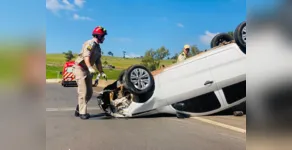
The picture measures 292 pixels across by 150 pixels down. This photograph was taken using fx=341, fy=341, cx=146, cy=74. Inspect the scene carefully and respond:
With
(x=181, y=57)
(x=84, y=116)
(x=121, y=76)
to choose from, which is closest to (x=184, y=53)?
(x=181, y=57)

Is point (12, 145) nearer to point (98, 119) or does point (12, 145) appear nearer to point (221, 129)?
point (98, 119)

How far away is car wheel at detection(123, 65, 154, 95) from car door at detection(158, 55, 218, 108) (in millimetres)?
175

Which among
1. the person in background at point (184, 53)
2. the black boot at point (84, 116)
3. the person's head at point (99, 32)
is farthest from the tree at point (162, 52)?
the black boot at point (84, 116)

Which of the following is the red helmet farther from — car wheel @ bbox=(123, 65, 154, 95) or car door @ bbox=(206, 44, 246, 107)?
car door @ bbox=(206, 44, 246, 107)

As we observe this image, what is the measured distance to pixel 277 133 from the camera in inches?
57.8

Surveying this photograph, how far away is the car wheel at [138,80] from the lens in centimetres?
388

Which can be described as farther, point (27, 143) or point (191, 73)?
point (191, 73)

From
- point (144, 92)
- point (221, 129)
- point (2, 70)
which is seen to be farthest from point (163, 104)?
point (2, 70)

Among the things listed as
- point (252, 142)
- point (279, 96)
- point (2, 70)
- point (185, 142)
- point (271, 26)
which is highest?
point (271, 26)

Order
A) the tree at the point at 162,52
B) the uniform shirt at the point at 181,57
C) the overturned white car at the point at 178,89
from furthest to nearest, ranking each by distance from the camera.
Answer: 1. the overturned white car at the point at 178,89
2. the uniform shirt at the point at 181,57
3. the tree at the point at 162,52

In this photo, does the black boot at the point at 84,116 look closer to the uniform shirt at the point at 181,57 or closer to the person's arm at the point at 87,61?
the person's arm at the point at 87,61

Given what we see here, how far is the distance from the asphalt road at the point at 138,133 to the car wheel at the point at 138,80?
36cm

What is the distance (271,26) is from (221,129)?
99.2 inches

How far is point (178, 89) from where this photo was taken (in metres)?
4.12
